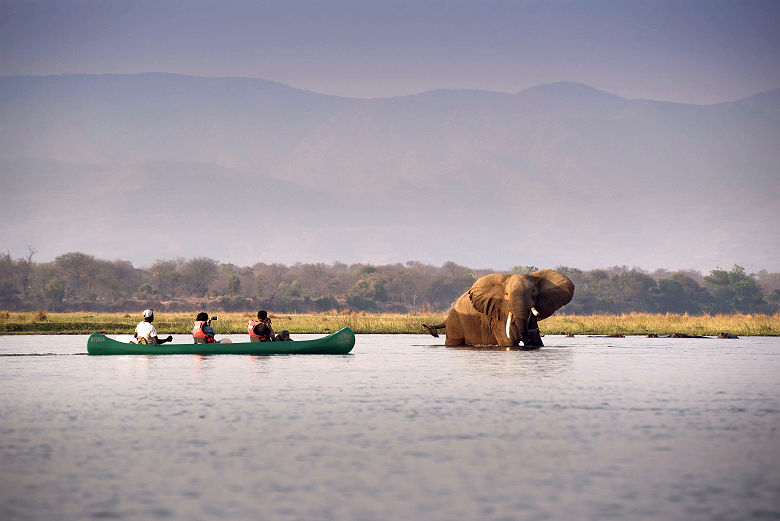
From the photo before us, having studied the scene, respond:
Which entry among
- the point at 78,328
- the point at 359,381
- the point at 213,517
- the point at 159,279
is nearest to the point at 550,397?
the point at 359,381

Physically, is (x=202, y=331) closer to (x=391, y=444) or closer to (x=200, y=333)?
(x=200, y=333)

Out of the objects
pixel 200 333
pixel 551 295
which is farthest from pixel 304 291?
pixel 200 333

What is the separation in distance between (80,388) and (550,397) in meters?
9.31

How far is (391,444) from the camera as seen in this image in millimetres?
13477

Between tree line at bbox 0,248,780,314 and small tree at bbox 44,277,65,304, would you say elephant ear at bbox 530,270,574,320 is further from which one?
small tree at bbox 44,277,65,304

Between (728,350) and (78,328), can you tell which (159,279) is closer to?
(78,328)

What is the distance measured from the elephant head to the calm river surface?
8.71m

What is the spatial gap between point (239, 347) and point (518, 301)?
9.41 m

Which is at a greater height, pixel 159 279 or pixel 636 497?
pixel 159 279

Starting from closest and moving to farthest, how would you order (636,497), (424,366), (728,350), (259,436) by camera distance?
(636,497)
(259,436)
(424,366)
(728,350)

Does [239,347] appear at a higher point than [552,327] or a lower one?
lower

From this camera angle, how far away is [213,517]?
9445 millimetres

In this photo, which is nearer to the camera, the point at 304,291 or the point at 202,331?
the point at 202,331

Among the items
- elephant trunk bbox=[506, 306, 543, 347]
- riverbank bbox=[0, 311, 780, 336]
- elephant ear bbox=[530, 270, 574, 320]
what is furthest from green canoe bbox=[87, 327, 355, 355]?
riverbank bbox=[0, 311, 780, 336]
